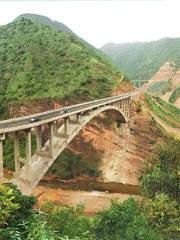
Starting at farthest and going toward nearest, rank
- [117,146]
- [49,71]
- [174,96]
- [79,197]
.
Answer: [174,96] → [49,71] → [117,146] → [79,197]

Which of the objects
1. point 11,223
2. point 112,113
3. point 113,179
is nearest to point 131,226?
point 11,223

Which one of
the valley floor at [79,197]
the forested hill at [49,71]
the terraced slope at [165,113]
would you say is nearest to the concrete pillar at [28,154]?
the valley floor at [79,197]

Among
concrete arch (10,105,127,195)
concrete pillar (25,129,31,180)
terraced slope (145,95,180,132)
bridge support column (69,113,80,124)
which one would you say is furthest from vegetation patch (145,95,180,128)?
concrete pillar (25,129,31,180)

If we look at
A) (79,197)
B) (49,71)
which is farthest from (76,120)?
(49,71)

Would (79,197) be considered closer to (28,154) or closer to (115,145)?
(115,145)

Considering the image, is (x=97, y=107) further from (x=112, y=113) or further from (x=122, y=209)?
(x=122, y=209)

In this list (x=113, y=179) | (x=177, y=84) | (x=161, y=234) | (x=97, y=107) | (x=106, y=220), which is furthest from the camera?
(x=177, y=84)

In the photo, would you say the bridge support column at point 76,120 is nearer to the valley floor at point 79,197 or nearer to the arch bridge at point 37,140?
the arch bridge at point 37,140

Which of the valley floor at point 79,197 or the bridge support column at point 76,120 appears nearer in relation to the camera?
the bridge support column at point 76,120
